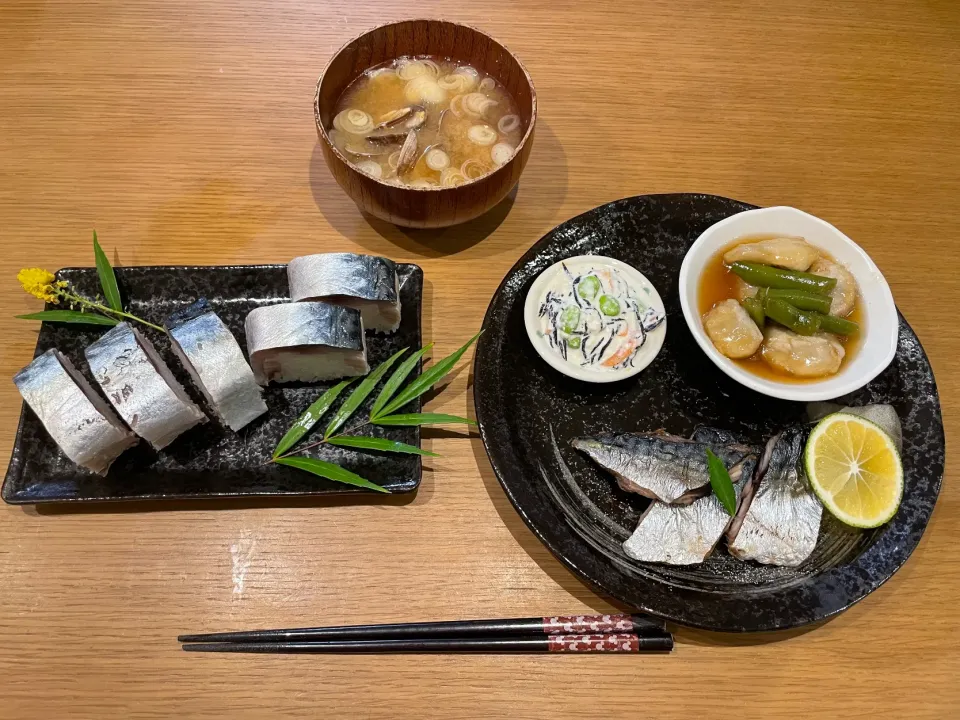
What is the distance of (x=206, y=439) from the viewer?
172cm

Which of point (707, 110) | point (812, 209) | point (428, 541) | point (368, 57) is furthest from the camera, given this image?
point (707, 110)

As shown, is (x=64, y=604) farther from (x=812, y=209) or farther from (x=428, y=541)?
(x=812, y=209)

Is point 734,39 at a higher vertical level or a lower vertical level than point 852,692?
higher

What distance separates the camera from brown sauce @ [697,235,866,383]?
179cm

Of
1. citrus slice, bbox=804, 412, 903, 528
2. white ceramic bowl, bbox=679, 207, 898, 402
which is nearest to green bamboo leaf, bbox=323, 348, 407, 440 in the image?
white ceramic bowl, bbox=679, 207, 898, 402

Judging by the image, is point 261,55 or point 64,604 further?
point 261,55

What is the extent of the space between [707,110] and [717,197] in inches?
22.1

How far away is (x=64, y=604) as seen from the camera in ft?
5.24

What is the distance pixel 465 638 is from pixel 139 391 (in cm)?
97

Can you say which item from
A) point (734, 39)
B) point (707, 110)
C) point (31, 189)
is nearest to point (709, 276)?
point (707, 110)

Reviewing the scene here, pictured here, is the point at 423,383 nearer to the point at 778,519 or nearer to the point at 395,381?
the point at 395,381

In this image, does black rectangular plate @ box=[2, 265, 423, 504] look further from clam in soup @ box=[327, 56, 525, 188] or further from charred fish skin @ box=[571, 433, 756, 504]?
charred fish skin @ box=[571, 433, 756, 504]

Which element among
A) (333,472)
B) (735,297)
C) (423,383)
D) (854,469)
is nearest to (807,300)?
(735,297)

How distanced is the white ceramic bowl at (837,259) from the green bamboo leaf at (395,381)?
0.72 metres
